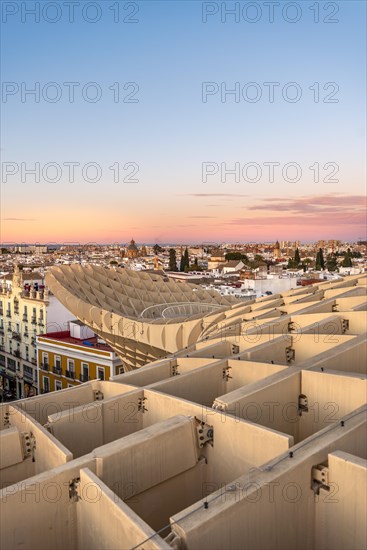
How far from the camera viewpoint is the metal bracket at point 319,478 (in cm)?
499

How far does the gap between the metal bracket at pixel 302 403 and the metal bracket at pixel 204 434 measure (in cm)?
217

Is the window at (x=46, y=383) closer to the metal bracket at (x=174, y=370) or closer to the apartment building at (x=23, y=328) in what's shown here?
the apartment building at (x=23, y=328)

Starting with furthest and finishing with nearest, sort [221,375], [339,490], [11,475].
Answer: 1. [221,375]
2. [11,475]
3. [339,490]

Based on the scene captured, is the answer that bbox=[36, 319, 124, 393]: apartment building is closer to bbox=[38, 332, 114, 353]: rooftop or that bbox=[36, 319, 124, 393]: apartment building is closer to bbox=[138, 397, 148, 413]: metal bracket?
bbox=[38, 332, 114, 353]: rooftop

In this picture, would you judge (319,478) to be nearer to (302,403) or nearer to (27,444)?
(302,403)

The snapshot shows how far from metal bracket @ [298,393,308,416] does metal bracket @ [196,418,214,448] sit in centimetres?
217

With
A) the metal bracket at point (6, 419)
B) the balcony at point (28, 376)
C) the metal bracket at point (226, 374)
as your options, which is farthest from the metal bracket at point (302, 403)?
the balcony at point (28, 376)

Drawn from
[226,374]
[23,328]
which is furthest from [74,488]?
[23,328]

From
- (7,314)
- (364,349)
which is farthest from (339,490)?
(7,314)

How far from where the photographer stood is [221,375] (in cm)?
921

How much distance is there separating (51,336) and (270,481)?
99.3ft

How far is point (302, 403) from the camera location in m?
7.88

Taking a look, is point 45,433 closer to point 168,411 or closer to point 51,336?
point 168,411

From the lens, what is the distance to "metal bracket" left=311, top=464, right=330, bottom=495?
4988 mm
